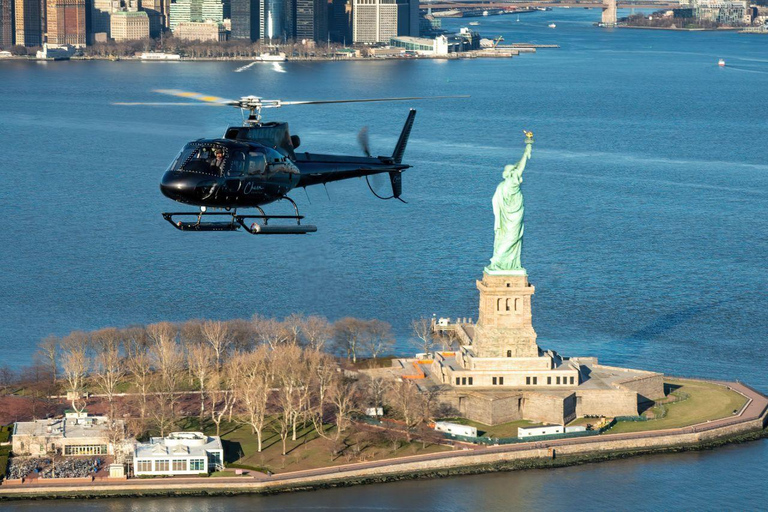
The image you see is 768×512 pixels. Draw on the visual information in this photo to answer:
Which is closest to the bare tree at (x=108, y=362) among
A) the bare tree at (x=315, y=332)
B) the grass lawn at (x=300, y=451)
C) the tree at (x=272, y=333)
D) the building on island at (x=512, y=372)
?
the grass lawn at (x=300, y=451)

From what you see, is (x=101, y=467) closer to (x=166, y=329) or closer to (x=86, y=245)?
(x=166, y=329)

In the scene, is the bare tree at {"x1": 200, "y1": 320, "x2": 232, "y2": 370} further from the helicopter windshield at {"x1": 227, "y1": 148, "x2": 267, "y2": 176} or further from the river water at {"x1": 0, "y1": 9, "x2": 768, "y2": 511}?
the helicopter windshield at {"x1": 227, "y1": 148, "x2": 267, "y2": 176}

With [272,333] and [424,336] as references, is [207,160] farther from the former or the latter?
[424,336]

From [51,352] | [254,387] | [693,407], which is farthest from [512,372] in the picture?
[51,352]

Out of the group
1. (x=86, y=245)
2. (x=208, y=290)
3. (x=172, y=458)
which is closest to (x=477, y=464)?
(x=172, y=458)

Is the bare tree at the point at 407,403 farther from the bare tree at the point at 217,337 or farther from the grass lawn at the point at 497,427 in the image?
the bare tree at the point at 217,337

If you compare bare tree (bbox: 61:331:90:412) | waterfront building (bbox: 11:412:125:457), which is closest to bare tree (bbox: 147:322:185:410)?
bare tree (bbox: 61:331:90:412)
